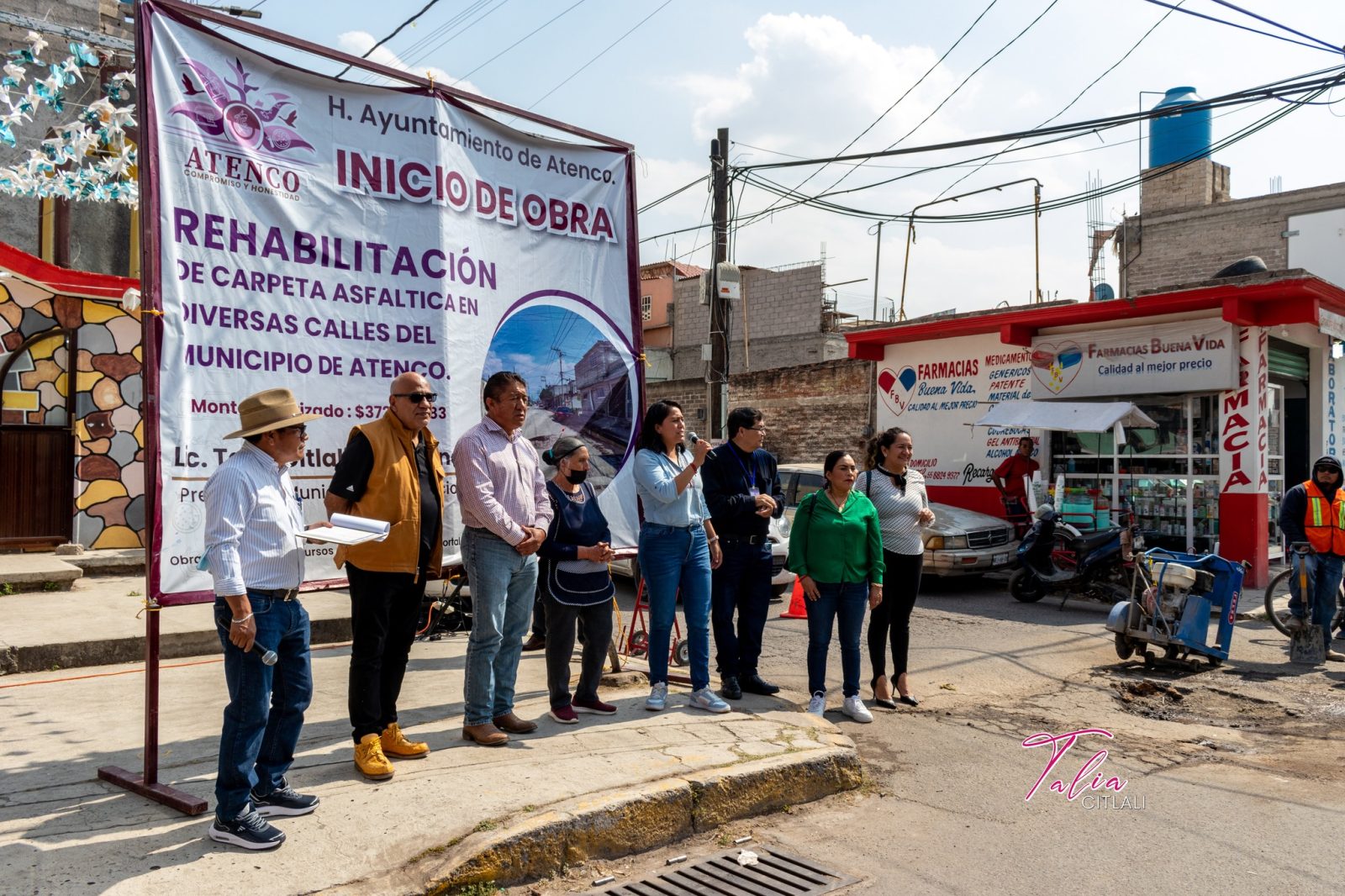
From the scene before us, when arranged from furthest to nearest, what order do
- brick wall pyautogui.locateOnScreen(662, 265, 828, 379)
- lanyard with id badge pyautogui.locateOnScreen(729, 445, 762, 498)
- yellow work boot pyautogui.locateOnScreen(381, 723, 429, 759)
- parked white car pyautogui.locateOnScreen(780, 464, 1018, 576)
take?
brick wall pyautogui.locateOnScreen(662, 265, 828, 379) → parked white car pyautogui.locateOnScreen(780, 464, 1018, 576) → lanyard with id badge pyautogui.locateOnScreen(729, 445, 762, 498) → yellow work boot pyautogui.locateOnScreen(381, 723, 429, 759)

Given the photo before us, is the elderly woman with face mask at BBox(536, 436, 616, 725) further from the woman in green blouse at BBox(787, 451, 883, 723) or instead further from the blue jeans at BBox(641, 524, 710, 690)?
the woman in green blouse at BBox(787, 451, 883, 723)

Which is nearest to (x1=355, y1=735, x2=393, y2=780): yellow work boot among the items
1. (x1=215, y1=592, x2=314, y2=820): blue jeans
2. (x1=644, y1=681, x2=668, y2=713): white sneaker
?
(x1=215, y1=592, x2=314, y2=820): blue jeans

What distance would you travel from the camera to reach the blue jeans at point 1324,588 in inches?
352

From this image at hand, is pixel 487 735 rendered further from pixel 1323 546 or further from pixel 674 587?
pixel 1323 546

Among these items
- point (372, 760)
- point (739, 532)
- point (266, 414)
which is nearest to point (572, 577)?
point (739, 532)

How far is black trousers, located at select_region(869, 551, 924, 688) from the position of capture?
698 cm

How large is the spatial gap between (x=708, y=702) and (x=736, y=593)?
2.59 feet

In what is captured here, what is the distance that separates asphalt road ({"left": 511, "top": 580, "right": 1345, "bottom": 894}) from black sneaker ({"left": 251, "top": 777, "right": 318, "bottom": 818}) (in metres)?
0.96

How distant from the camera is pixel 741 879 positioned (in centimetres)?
414

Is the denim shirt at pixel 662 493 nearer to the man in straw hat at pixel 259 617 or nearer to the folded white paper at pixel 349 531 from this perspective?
the folded white paper at pixel 349 531

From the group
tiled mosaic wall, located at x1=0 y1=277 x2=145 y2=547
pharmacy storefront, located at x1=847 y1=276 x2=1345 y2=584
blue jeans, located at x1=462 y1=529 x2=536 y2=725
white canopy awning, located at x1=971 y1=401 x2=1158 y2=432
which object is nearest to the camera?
blue jeans, located at x1=462 y1=529 x2=536 y2=725

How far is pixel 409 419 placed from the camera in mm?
4754

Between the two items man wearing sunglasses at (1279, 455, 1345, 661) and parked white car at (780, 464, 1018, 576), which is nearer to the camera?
man wearing sunglasses at (1279, 455, 1345, 661)

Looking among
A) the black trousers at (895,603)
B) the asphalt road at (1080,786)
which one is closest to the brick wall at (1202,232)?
the asphalt road at (1080,786)
